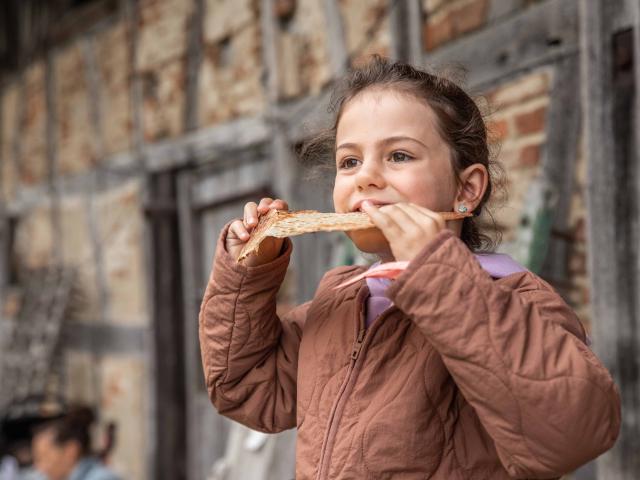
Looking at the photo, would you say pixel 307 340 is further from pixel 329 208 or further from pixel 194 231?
pixel 194 231

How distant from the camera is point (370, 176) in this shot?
136 centimetres

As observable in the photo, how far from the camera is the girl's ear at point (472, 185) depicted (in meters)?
1.46

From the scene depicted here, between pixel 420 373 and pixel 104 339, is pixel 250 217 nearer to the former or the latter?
pixel 420 373

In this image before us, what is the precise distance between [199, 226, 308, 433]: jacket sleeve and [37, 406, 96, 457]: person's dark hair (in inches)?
94.7

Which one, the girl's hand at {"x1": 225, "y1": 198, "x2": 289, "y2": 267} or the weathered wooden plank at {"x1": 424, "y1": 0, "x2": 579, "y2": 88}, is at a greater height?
the weathered wooden plank at {"x1": 424, "y1": 0, "x2": 579, "y2": 88}

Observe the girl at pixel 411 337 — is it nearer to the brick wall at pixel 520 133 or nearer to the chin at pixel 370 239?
the chin at pixel 370 239

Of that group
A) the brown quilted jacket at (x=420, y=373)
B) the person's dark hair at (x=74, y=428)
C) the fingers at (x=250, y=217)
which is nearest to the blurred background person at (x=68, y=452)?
the person's dark hair at (x=74, y=428)

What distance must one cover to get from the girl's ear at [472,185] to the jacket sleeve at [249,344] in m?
0.37

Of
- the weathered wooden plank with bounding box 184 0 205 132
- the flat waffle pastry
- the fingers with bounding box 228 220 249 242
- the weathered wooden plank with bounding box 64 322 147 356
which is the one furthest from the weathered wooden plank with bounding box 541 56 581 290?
the weathered wooden plank with bounding box 64 322 147 356

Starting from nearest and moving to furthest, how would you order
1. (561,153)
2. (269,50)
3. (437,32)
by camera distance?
A: (561,153) < (437,32) < (269,50)

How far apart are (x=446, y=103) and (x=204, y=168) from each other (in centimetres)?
350

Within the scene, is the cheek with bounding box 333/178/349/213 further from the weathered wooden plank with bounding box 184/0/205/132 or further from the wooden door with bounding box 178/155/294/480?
the weathered wooden plank with bounding box 184/0/205/132

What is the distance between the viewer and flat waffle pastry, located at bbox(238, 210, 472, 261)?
4.22 ft

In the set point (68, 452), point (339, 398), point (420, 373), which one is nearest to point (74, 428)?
point (68, 452)
